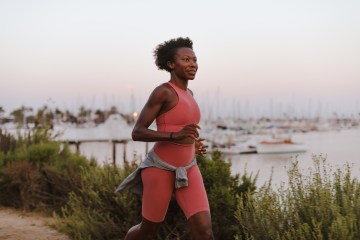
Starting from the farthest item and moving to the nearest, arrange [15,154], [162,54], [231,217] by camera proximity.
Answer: [15,154] < [231,217] < [162,54]

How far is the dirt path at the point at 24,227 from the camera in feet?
23.7

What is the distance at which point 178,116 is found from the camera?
13.5 feet

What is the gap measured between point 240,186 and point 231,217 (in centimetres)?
63

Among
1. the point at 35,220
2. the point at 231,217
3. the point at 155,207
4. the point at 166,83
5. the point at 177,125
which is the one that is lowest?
the point at 35,220

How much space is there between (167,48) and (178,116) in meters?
0.64

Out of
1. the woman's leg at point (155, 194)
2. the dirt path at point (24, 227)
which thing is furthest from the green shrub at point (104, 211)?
the woman's leg at point (155, 194)

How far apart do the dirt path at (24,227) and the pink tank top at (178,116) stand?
3.70 m

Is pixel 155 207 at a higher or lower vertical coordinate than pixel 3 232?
higher

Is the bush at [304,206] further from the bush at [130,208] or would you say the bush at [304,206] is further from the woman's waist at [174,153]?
the bush at [130,208]

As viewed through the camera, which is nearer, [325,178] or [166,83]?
[166,83]

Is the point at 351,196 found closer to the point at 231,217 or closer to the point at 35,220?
the point at 231,217

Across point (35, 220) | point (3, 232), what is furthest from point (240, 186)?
point (35, 220)

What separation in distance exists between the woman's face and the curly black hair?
0.33 feet

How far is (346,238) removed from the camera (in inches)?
157
